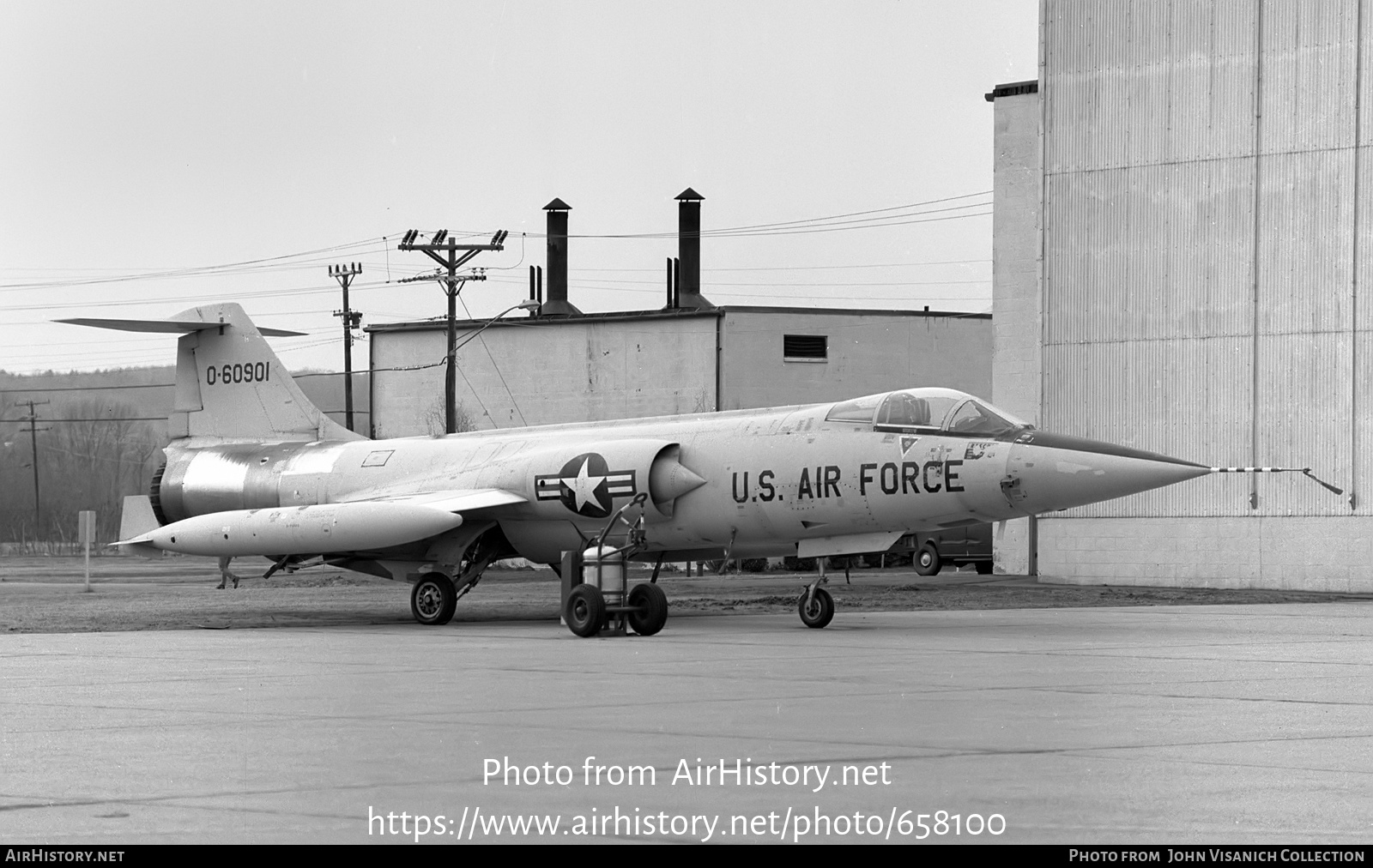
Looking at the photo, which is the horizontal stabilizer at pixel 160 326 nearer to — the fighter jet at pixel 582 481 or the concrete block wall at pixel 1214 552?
the fighter jet at pixel 582 481

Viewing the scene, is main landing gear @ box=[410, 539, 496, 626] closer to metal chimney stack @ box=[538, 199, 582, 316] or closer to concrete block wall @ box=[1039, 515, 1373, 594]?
concrete block wall @ box=[1039, 515, 1373, 594]

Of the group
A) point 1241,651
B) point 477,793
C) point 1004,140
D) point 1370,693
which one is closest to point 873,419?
point 1241,651

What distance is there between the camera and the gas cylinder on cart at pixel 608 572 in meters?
18.2

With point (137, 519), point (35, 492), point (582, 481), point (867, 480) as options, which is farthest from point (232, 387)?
point (35, 492)

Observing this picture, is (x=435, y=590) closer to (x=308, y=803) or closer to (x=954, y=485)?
(x=954, y=485)

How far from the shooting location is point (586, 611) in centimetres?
1792

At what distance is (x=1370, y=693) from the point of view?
10.6 meters

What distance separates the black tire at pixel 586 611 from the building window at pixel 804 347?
1501 inches

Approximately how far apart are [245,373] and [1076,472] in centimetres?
1411

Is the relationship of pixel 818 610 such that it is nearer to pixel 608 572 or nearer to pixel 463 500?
pixel 608 572

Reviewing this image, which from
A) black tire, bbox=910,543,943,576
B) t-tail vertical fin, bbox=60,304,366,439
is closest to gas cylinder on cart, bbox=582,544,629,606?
t-tail vertical fin, bbox=60,304,366,439

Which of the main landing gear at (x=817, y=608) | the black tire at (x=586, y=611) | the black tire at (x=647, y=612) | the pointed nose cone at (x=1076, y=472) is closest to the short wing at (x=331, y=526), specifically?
the black tire at (x=586, y=611)

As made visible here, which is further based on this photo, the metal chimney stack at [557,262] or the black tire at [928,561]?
the metal chimney stack at [557,262]

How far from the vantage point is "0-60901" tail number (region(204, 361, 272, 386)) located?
89.7 feet
